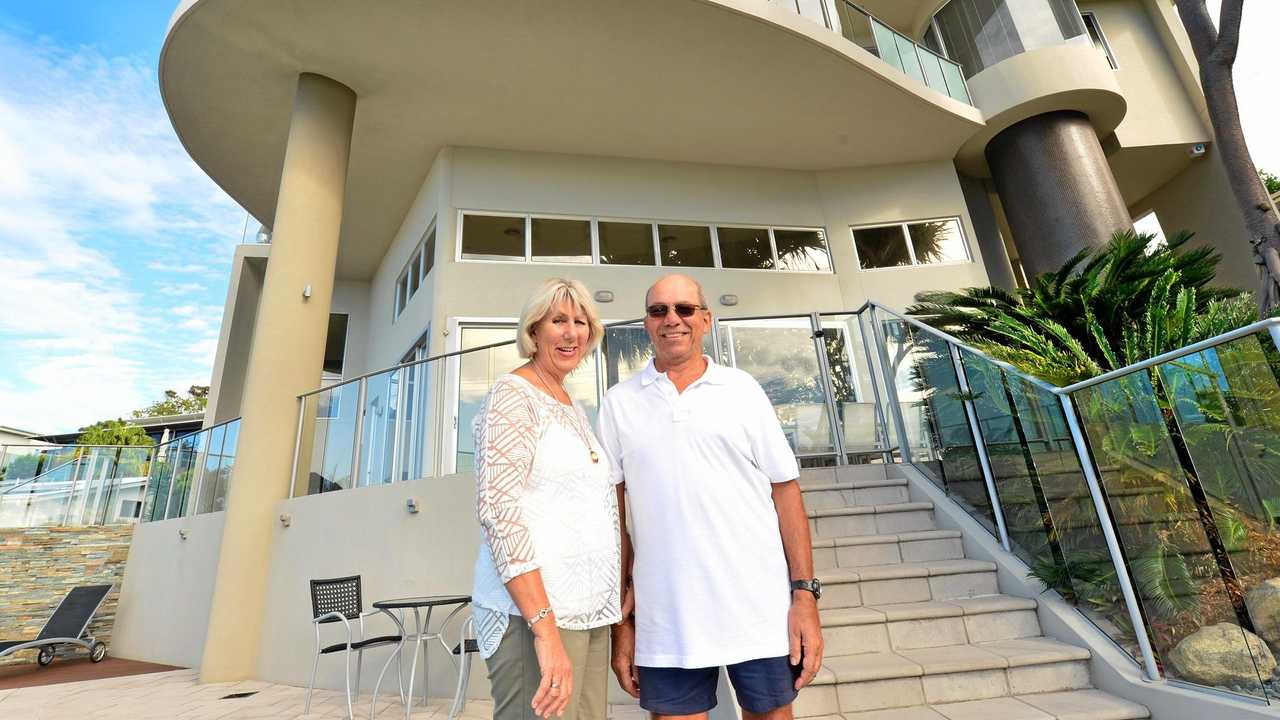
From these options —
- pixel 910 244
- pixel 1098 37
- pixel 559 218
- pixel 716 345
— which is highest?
pixel 1098 37

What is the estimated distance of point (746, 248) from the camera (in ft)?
33.4

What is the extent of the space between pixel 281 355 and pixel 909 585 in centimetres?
691

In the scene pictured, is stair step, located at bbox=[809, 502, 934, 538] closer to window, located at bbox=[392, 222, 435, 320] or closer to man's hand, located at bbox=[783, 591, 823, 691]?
man's hand, located at bbox=[783, 591, 823, 691]

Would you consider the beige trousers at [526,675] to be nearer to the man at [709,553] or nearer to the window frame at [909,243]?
the man at [709,553]

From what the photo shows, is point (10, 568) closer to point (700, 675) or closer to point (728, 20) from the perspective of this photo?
point (700, 675)

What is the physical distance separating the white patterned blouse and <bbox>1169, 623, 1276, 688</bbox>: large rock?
271cm

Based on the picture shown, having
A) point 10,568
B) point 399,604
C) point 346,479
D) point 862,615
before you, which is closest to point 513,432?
point 862,615

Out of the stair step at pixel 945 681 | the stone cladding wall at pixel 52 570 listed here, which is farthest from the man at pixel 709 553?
the stone cladding wall at pixel 52 570

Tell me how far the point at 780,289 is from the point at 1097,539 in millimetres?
7077

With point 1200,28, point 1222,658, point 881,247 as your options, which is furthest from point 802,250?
point 1222,658

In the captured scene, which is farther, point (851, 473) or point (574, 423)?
point (851, 473)

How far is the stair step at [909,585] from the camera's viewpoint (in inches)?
148

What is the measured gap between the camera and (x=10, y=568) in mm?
9000

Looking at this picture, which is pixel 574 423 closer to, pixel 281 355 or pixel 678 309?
pixel 678 309
